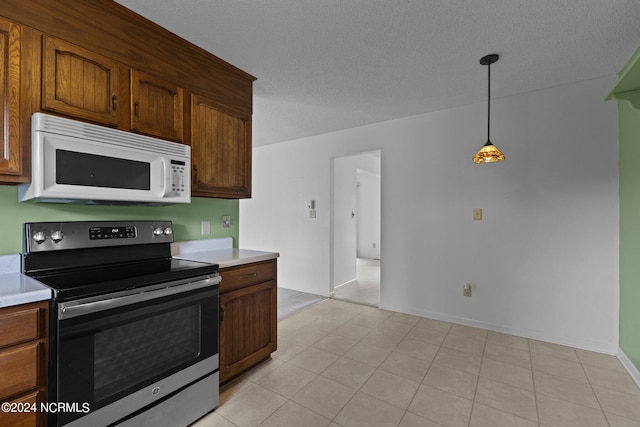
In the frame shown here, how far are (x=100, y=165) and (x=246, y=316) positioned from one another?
4.33 feet

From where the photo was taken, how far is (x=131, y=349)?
1429mm

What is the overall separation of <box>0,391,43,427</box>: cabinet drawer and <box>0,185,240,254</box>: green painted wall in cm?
76

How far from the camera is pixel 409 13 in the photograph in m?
1.71

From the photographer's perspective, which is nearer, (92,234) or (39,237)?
(39,237)

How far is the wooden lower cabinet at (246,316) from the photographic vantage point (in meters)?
1.98

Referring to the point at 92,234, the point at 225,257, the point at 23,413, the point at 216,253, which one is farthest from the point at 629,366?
the point at 92,234

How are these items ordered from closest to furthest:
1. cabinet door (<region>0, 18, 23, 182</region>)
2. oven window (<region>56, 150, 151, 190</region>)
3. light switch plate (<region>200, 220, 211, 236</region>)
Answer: cabinet door (<region>0, 18, 23, 182</region>)
oven window (<region>56, 150, 151, 190</region>)
light switch plate (<region>200, 220, 211, 236</region>)

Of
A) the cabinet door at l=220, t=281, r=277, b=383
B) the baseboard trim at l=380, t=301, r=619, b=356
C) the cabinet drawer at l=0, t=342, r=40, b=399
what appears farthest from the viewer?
the baseboard trim at l=380, t=301, r=619, b=356

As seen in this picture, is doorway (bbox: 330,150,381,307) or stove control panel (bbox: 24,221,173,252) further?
doorway (bbox: 330,150,381,307)

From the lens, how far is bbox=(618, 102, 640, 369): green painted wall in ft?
6.95

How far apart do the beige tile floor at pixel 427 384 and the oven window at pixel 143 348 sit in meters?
0.49

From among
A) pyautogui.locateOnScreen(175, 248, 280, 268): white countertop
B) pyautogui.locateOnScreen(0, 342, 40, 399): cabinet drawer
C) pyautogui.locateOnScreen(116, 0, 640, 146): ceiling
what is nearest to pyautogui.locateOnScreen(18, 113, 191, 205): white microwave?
pyautogui.locateOnScreen(175, 248, 280, 268): white countertop

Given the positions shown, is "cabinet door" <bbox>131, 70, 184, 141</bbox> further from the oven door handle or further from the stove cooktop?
the oven door handle

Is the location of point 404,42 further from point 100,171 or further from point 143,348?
point 143,348
